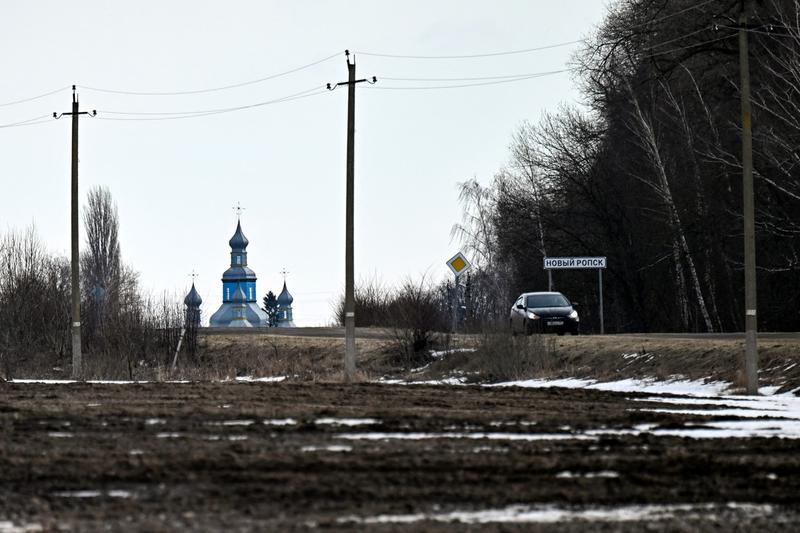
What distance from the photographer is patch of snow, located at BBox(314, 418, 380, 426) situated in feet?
61.8

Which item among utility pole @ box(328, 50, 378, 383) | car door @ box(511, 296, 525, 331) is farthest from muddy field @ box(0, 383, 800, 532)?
car door @ box(511, 296, 525, 331)

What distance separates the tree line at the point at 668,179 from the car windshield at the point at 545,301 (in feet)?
5.10

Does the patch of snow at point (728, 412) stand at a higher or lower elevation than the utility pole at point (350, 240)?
lower

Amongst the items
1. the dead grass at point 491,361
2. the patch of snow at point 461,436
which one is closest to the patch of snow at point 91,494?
the patch of snow at point 461,436

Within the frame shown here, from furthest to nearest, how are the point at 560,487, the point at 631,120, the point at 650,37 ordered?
the point at 631,120 < the point at 650,37 < the point at 560,487

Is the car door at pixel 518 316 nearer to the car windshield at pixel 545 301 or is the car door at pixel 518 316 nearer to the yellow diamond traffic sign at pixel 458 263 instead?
the car windshield at pixel 545 301

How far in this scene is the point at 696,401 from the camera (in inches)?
1029

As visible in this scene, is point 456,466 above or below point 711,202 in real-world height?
below

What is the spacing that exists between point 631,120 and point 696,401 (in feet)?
123

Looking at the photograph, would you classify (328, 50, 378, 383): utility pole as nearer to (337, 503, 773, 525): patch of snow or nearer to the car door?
the car door

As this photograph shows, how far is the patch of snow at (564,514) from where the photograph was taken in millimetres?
10992

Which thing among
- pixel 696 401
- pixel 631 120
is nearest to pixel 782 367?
pixel 696 401

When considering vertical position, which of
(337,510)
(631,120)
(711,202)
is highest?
(631,120)

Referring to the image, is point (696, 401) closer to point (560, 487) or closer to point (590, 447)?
point (590, 447)
